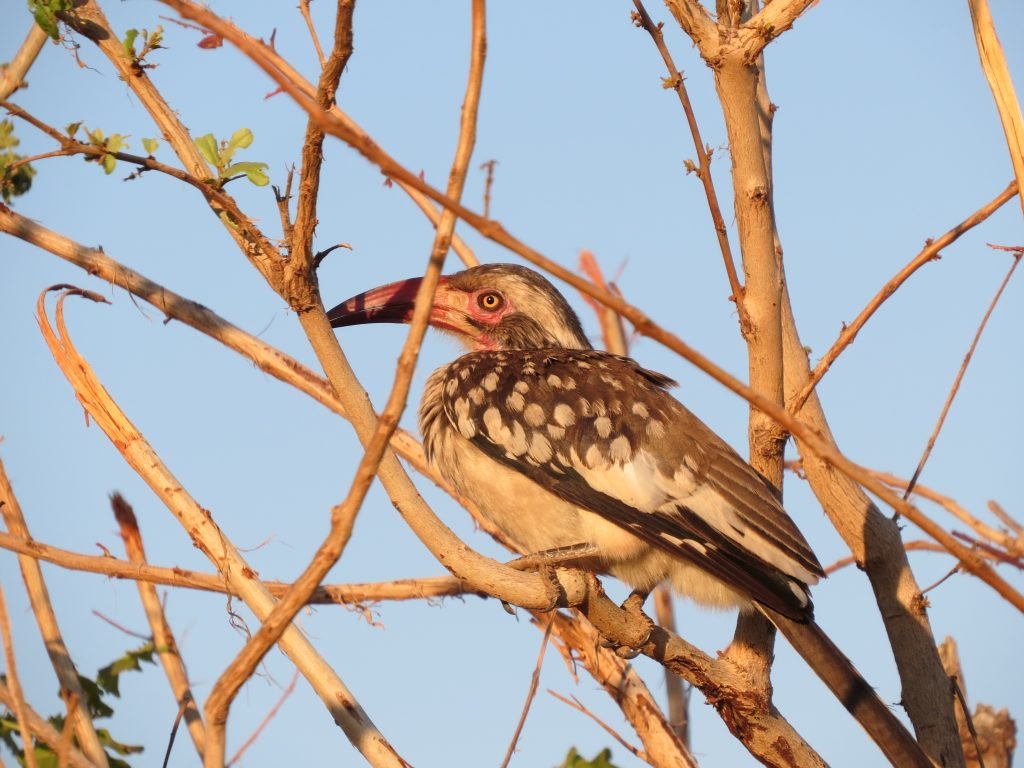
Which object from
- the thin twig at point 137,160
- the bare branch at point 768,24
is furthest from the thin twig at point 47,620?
the bare branch at point 768,24

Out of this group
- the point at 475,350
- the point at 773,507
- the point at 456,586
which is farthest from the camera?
the point at 475,350

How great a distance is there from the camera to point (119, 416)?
3994 millimetres

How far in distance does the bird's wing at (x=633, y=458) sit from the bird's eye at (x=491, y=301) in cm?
67

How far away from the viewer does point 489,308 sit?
19.6 feet

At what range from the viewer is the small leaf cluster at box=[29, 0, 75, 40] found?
3.74 m

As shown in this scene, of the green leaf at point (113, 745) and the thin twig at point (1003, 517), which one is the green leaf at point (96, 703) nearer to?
the green leaf at point (113, 745)

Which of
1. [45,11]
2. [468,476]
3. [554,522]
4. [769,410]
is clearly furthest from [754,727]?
[45,11]

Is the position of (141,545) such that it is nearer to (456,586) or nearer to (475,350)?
(456,586)

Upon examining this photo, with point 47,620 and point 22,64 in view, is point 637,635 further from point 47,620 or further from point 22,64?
point 22,64

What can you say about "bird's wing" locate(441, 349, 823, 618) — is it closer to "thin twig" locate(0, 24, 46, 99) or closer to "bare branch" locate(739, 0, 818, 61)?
"bare branch" locate(739, 0, 818, 61)

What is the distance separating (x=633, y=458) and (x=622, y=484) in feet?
0.48

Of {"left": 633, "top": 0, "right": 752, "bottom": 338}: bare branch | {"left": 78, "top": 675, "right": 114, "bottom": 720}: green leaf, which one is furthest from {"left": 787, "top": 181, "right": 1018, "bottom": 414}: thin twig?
{"left": 78, "top": 675, "right": 114, "bottom": 720}: green leaf

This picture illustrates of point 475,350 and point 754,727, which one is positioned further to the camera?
point 475,350

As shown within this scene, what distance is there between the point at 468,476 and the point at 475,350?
130 centimetres
